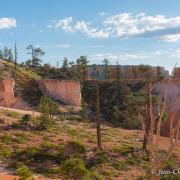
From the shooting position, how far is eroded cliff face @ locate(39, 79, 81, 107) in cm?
7138

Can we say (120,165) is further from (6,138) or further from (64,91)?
(64,91)

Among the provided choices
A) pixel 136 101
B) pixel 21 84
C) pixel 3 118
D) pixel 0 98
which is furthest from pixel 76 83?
pixel 3 118

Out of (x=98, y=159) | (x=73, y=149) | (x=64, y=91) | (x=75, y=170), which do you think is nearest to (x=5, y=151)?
(x=73, y=149)

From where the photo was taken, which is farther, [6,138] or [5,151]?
[6,138]

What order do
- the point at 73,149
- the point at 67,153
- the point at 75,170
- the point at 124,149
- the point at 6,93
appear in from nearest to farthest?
the point at 75,170, the point at 67,153, the point at 73,149, the point at 124,149, the point at 6,93

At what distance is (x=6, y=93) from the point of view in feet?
206

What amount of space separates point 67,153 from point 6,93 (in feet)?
100

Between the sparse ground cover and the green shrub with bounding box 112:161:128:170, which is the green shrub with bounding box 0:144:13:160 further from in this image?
the green shrub with bounding box 112:161:128:170

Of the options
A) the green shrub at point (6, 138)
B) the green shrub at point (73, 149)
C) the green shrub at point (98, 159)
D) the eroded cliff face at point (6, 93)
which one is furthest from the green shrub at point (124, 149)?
the eroded cliff face at point (6, 93)

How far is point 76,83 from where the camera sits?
237 feet

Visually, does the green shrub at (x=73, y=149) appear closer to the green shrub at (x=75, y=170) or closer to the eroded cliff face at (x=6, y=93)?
the green shrub at (x=75, y=170)

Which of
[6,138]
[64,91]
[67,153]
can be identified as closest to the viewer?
[67,153]

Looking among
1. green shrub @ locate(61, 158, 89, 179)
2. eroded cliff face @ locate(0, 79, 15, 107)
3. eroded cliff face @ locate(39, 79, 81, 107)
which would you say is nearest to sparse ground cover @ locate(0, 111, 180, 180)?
green shrub @ locate(61, 158, 89, 179)

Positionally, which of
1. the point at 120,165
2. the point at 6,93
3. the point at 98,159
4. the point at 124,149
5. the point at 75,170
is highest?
the point at 6,93
